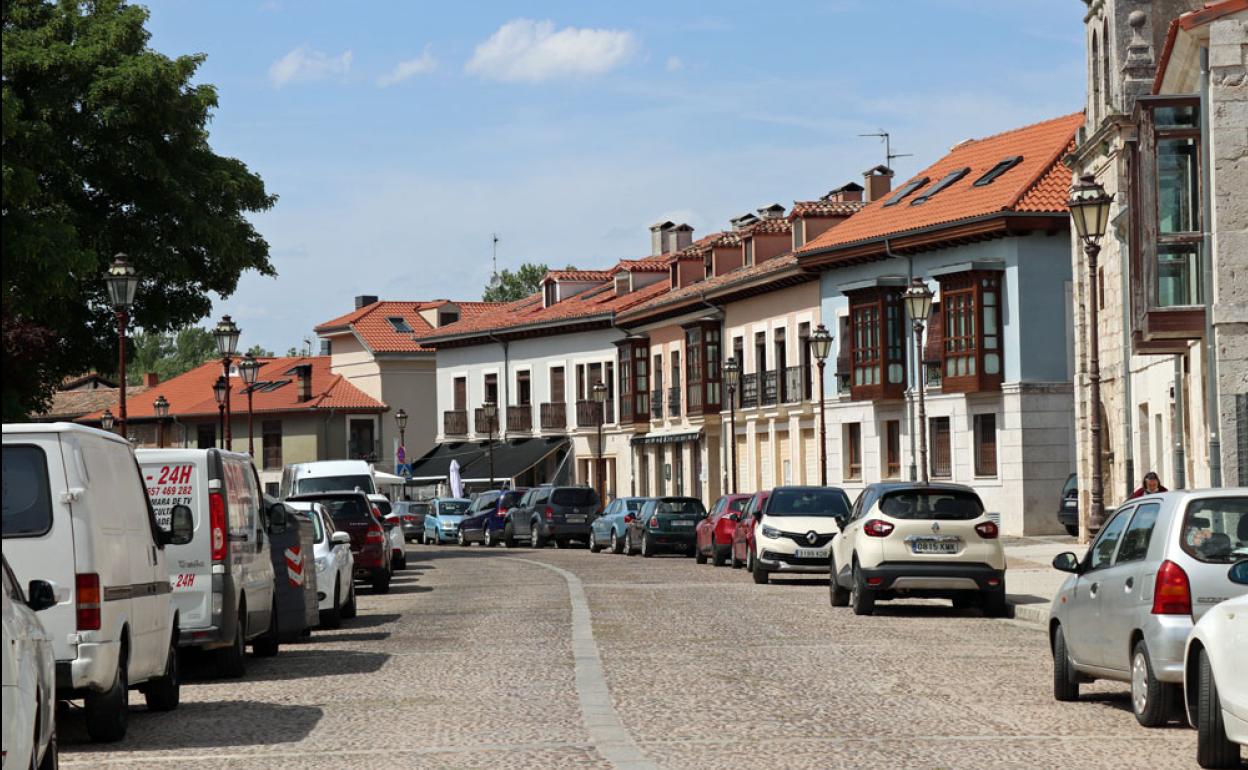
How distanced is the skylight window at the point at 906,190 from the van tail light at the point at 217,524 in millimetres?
46842

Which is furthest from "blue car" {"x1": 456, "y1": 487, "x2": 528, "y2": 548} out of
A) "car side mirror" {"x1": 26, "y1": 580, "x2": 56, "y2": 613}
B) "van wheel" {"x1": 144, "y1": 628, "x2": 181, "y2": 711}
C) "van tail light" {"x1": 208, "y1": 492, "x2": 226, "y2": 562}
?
"car side mirror" {"x1": 26, "y1": 580, "x2": 56, "y2": 613}

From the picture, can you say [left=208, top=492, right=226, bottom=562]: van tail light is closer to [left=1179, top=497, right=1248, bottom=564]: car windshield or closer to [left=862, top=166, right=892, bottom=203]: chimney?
[left=1179, top=497, right=1248, bottom=564]: car windshield

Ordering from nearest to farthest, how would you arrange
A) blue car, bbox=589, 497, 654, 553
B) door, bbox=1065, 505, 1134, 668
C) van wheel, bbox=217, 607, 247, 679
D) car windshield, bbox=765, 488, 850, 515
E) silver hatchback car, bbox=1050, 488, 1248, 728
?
1. silver hatchback car, bbox=1050, 488, 1248, 728
2. door, bbox=1065, 505, 1134, 668
3. van wheel, bbox=217, 607, 247, 679
4. car windshield, bbox=765, 488, 850, 515
5. blue car, bbox=589, 497, 654, 553

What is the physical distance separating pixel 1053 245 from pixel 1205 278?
76.4 ft

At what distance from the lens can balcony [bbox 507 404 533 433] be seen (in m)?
84.1

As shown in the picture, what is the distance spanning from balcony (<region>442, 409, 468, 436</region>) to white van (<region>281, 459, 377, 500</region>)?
140 feet

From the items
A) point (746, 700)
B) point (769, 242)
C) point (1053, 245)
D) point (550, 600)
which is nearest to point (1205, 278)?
point (550, 600)

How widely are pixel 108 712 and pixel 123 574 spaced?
0.86 metres

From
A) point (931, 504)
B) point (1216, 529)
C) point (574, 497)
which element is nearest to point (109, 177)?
point (574, 497)

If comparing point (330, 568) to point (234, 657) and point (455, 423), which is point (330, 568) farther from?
point (455, 423)

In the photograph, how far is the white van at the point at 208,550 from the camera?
52.1 feet

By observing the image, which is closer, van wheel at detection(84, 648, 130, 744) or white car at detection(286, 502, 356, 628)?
van wheel at detection(84, 648, 130, 744)

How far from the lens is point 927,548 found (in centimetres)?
2378

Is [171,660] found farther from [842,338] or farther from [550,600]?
[842,338]
